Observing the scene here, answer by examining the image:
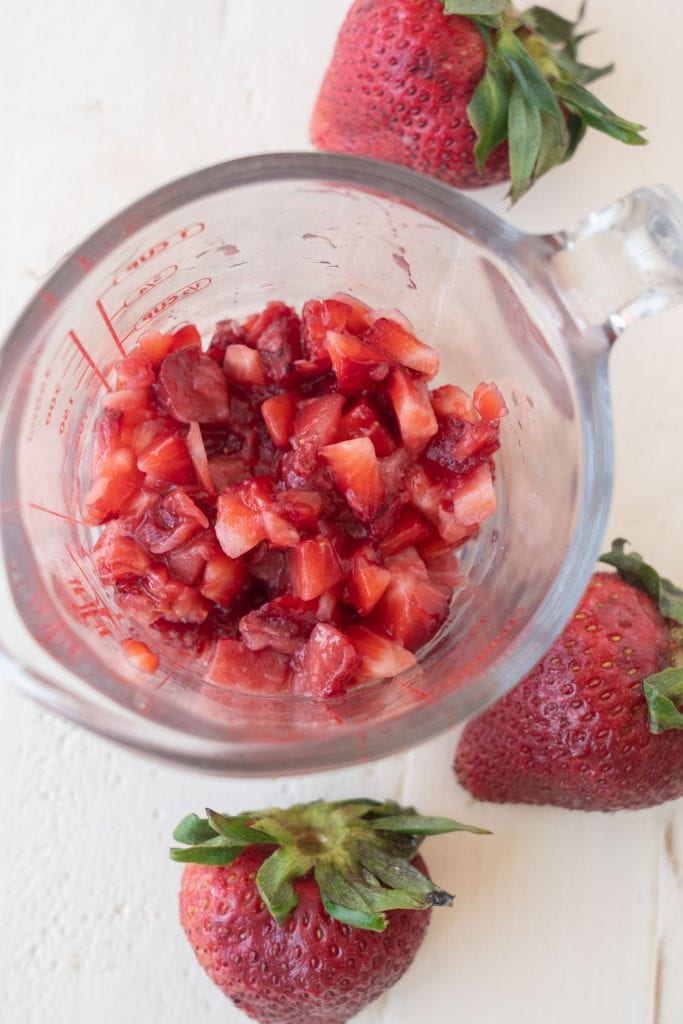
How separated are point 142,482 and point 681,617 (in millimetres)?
660

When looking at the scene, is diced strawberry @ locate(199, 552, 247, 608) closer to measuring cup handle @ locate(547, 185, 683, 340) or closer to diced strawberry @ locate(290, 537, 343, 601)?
diced strawberry @ locate(290, 537, 343, 601)

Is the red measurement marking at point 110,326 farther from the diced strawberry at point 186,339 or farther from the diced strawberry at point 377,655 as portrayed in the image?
the diced strawberry at point 377,655

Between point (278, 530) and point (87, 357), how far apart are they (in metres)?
0.29

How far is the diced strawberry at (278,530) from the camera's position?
103 centimetres

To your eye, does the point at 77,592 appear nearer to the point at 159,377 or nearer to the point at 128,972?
the point at 159,377

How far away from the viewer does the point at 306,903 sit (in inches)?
46.4

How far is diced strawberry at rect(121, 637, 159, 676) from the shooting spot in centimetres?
104

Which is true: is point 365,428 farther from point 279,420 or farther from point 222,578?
point 222,578

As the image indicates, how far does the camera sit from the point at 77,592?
41.1 inches

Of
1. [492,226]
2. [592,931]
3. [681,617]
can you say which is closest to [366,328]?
[492,226]

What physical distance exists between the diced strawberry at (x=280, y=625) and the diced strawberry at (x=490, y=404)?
29 cm

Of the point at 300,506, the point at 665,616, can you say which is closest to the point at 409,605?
the point at 300,506

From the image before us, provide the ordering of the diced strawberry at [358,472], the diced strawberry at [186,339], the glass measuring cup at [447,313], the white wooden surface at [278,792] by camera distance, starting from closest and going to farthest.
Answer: the glass measuring cup at [447,313], the diced strawberry at [358,472], the diced strawberry at [186,339], the white wooden surface at [278,792]

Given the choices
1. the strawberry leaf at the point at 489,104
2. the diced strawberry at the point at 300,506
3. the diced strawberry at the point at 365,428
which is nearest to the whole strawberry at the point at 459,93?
the strawberry leaf at the point at 489,104
